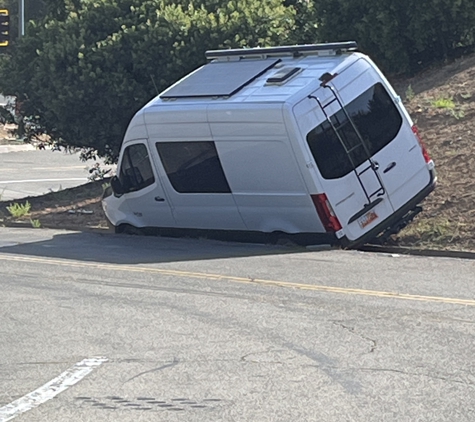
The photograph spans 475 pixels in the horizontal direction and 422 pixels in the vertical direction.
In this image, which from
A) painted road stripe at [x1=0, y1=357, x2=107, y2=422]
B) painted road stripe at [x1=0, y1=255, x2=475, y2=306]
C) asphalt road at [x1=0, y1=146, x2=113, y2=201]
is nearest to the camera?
painted road stripe at [x1=0, y1=357, x2=107, y2=422]

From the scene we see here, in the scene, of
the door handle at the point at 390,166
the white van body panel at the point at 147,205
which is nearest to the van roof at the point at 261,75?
the white van body panel at the point at 147,205

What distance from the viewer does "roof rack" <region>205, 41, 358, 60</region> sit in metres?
15.2

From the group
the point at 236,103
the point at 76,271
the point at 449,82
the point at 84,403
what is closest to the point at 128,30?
the point at 449,82

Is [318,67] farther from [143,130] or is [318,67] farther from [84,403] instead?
[84,403]

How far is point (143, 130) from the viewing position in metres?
16.1

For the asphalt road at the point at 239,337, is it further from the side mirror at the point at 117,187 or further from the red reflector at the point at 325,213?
the side mirror at the point at 117,187

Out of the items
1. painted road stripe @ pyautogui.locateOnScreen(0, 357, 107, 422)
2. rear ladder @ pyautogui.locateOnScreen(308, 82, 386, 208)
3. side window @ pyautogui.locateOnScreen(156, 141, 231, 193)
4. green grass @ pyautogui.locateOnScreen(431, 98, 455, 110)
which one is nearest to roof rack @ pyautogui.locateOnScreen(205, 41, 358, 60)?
rear ladder @ pyautogui.locateOnScreen(308, 82, 386, 208)

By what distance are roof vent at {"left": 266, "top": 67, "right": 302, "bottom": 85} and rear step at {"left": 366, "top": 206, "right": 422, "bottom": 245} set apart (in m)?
2.53

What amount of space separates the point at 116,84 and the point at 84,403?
1505 centimetres

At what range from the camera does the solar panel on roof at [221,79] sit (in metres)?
15.4

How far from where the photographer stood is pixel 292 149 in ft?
46.5

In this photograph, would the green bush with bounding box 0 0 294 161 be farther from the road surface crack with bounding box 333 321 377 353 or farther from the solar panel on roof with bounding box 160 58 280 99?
the road surface crack with bounding box 333 321 377 353

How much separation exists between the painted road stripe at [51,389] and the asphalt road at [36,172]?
19.1m

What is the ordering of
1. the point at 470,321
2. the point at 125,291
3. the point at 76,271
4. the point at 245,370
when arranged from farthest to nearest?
the point at 76,271
the point at 125,291
the point at 470,321
the point at 245,370
